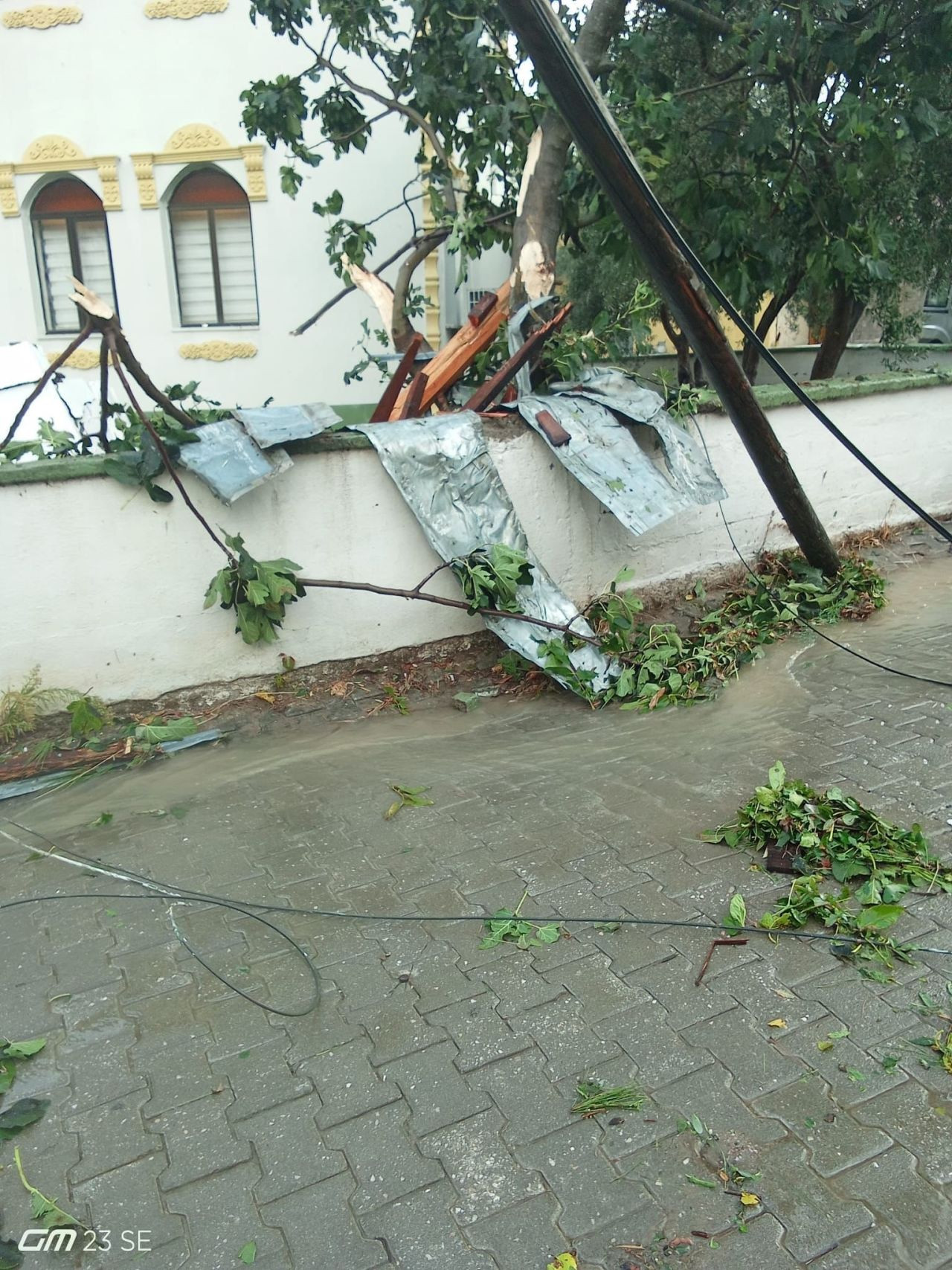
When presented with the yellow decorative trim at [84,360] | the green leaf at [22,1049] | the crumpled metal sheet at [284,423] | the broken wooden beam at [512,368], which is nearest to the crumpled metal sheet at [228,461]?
the crumpled metal sheet at [284,423]

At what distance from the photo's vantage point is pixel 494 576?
5301mm

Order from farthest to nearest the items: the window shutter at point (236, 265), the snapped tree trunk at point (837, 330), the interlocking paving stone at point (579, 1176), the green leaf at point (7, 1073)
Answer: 1. the window shutter at point (236, 265)
2. the snapped tree trunk at point (837, 330)
3. the green leaf at point (7, 1073)
4. the interlocking paving stone at point (579, 1176)

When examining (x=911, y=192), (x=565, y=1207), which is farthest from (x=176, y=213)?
(x=565, y=1207)

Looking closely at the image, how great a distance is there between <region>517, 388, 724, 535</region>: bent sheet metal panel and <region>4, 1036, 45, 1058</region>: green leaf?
12.6 feet

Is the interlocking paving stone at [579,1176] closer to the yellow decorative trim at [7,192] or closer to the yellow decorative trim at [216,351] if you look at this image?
the yellow decorative trim at [216,351]

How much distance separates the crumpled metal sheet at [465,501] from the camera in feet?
17.5

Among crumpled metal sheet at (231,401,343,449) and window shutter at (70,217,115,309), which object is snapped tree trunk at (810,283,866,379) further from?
window shutter at (70,217,115,309)

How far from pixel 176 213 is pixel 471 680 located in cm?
1072

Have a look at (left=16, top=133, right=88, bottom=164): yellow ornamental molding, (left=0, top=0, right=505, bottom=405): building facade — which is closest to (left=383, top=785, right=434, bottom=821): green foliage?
(left=0, top=0, right=505, bottom=405): building facade

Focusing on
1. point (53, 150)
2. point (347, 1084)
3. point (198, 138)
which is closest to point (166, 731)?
point (347, 1084)

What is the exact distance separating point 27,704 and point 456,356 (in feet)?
11.4

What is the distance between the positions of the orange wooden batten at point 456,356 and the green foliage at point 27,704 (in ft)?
8.90

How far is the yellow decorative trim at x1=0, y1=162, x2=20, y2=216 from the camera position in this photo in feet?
43.1

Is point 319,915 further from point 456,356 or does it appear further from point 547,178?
point 547,178
